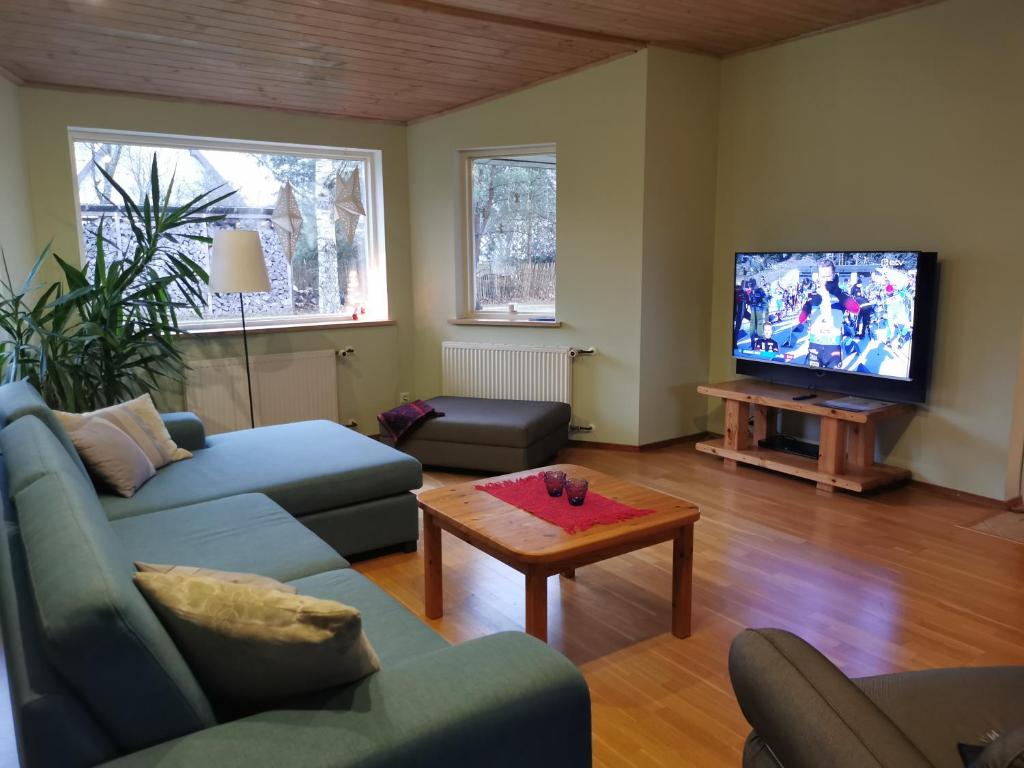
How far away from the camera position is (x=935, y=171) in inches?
164

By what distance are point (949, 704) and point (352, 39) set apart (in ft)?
13.2

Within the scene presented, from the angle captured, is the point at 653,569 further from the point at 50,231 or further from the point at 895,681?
the point at 50,231

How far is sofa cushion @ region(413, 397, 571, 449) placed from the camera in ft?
15.4

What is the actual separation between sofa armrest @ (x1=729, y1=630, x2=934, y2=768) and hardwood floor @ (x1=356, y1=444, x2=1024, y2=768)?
76 cm

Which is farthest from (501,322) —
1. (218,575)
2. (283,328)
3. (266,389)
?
(218,575)

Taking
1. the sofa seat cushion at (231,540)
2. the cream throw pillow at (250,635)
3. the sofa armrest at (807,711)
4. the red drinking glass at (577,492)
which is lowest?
the sofa seat cushion at (231,540)

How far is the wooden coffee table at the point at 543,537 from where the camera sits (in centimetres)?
246

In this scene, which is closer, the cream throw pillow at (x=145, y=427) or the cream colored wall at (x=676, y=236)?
the cream throw pillow at (x=145, y=427)

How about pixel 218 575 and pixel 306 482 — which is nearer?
pixel 218 575

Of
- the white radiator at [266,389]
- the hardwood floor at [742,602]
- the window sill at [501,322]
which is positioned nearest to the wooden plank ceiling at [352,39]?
the window sill at [501,322]

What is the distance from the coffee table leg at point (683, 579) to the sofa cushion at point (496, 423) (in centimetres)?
198

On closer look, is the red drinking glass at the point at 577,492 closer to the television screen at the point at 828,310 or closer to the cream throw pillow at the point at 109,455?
the cream throw pillow at the point at 109,455

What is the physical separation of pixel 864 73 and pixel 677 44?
1103mm

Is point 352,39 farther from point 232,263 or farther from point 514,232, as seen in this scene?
point 514,232
